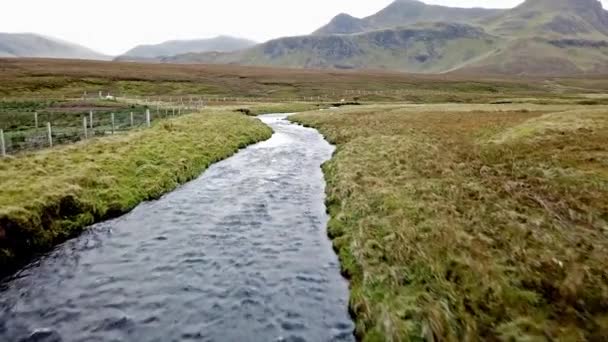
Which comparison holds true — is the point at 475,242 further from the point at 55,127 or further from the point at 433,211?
the point at 55,127

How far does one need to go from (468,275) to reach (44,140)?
31.3 m

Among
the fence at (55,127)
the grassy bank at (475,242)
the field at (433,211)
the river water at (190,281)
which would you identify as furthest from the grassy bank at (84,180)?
the grassy bank at (475,242)

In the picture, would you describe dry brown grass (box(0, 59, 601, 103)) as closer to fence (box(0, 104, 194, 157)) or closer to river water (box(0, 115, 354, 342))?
fence (box(0, 104, 194, 157))

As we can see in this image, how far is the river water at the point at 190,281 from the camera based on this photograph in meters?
11.9

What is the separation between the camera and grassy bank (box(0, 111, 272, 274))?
17.2m

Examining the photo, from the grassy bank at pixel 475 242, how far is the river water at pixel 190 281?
1326mm

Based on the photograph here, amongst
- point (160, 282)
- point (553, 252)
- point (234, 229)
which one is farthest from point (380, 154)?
point (160, 282)

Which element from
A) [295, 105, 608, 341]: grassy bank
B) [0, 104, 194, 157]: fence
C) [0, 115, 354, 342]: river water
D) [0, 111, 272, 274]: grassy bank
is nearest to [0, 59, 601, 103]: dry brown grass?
[0, 104, 194, 157]: fence

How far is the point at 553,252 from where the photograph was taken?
1381 cm

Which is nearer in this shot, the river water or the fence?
the river water

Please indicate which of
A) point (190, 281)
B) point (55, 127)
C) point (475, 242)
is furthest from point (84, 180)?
point (55, 127)

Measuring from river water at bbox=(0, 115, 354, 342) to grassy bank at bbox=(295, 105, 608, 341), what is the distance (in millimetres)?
1326

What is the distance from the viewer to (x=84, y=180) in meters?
22.8

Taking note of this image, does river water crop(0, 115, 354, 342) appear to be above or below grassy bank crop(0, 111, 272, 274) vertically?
below
